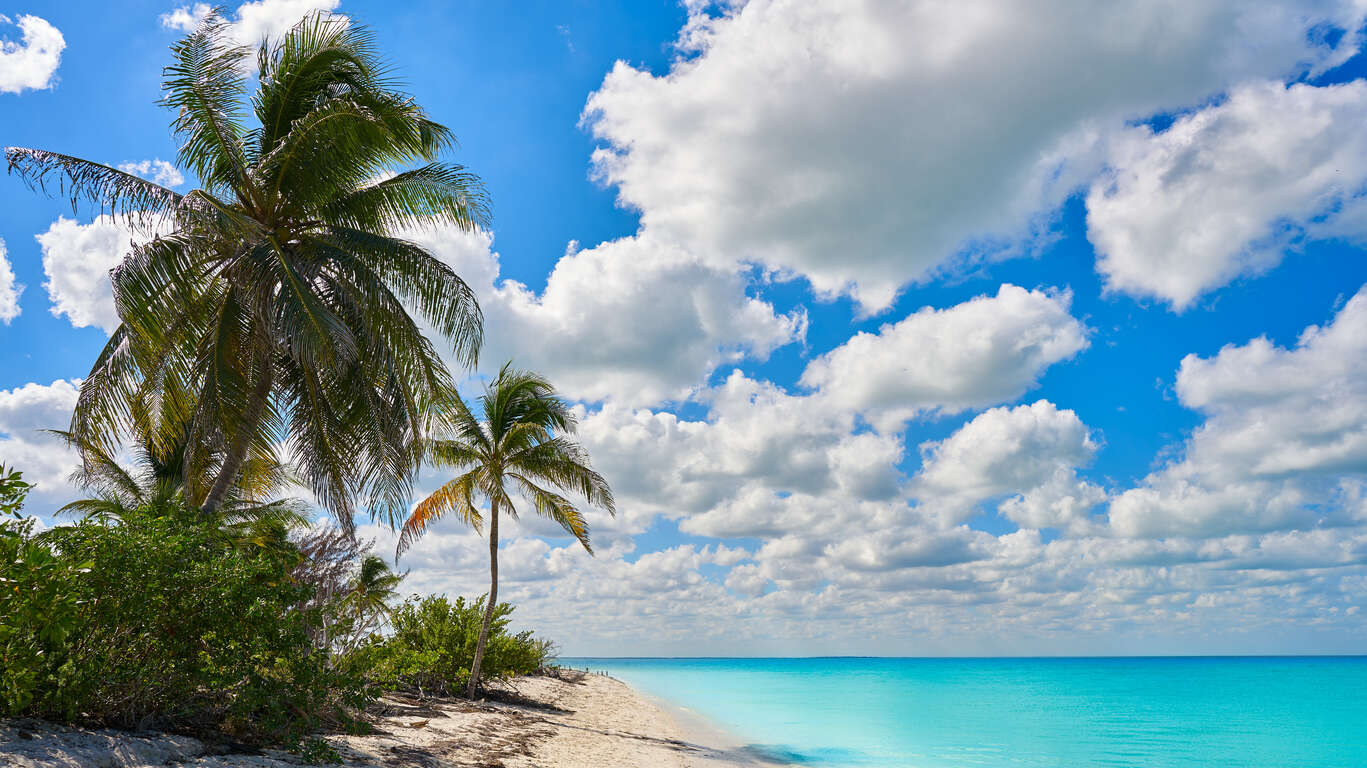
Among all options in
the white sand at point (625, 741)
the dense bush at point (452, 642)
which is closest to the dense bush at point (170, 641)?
the white sand at point (625, 741)

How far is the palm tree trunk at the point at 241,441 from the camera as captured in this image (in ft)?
31.1

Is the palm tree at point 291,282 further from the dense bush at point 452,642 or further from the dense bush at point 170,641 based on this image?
the dense bush at point 452,642

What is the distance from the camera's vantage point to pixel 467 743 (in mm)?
10680

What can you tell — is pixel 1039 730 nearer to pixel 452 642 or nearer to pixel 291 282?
pixel 452 642

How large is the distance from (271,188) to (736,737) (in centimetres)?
1766

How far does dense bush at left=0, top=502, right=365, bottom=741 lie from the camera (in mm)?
5656

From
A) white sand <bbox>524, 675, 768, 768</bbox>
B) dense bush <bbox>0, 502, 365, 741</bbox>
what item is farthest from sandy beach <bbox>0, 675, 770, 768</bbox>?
dense bush <bbox>0, 502, 365, 741</bbox>

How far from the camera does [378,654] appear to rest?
8766 millimetres

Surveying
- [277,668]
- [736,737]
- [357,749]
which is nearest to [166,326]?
[277,668]

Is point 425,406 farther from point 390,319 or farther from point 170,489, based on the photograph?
point 170,489

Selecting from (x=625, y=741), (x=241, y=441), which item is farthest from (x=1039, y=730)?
(x=241, y=441)

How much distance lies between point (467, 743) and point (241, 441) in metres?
5.26

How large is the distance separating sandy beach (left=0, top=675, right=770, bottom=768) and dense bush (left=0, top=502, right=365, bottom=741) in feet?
1.10

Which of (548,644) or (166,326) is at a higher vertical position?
(166,326)
